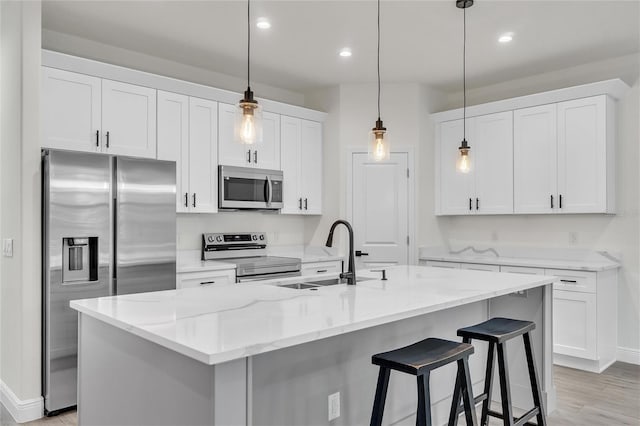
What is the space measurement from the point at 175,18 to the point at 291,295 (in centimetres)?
239

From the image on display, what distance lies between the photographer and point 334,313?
1.88 metres

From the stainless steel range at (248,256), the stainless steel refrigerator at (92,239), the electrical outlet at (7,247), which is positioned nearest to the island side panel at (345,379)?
the stainless steel refrigerator at (92,239)

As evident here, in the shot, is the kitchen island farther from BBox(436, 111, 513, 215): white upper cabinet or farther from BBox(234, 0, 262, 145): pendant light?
BBox(436, 111, 513, 215): white upper cabinet

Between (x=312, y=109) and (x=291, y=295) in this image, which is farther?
(x=312, y=109)

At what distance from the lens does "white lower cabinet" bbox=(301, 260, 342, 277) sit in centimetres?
472

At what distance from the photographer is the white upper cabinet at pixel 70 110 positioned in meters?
3.35

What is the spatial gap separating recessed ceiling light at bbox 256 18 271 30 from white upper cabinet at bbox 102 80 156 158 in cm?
105

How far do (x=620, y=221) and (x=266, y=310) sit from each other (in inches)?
147

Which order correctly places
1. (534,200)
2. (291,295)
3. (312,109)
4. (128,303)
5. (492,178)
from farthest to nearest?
1. (312,109)
2. (492,178)
3. (534,200)
4. (291,295)
5. (128,303)

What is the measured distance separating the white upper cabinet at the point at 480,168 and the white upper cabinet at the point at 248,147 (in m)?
1.83

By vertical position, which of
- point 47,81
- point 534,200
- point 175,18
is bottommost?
point 534,200

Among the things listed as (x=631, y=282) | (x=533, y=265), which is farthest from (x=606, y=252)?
(x=533, y=265)

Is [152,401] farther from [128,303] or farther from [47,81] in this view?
[47,81]

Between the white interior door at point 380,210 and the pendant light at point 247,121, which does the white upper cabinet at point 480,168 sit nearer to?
the white interior door at point 380,210
